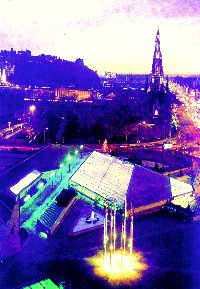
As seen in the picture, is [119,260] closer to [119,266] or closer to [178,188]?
[119,266]

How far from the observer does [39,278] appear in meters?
14.0

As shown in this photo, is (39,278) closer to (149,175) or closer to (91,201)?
(91,201)

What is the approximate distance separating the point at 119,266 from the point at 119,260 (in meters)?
0.48

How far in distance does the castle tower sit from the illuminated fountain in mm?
93154

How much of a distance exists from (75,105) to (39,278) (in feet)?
241

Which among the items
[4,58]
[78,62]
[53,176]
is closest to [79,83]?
[78,62]

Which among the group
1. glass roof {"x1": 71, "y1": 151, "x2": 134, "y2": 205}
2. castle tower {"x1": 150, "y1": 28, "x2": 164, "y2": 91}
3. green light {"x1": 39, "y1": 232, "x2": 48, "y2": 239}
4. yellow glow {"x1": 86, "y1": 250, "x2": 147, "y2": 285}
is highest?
castle tower {"x1": 150, "y1": 28, "x2": 164, "y2": 91}

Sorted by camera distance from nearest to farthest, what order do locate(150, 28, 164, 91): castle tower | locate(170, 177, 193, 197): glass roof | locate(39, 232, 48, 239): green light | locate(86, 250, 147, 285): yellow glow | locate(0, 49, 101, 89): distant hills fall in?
locate(86, 250, 147, 285): yellow glow → locate(39, 232, 48, 239): green light → locate(170, 177, 193, 197): glass roof → locate(150, 28, 164, 91): castle tower → locate(0, 49, 101, 89): distant hills

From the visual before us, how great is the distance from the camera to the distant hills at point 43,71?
12593cm

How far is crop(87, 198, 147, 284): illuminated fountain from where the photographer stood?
48.6 feet

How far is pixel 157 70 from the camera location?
110875 mm

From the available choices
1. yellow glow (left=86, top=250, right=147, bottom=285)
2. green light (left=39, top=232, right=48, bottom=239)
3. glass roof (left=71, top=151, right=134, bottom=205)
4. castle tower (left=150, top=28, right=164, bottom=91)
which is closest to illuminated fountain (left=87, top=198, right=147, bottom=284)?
yellow glow (left=86, top=250, right=147, bottom=285)

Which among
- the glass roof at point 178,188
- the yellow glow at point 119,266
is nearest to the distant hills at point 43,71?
the glass roof at point 178,188

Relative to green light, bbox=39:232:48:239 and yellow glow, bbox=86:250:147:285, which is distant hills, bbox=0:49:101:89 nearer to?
green light, bbox=39:232:48:239
